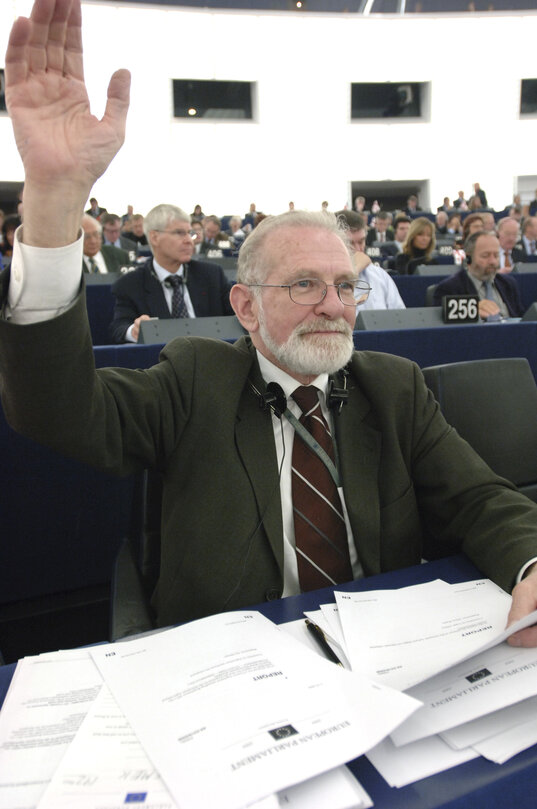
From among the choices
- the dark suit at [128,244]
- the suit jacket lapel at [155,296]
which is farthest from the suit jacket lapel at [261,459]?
the dark suit at [128,244]

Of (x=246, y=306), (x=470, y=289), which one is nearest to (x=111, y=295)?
(x=470, y=289)

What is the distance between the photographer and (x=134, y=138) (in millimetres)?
14281

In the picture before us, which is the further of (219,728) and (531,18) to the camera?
(531,18)

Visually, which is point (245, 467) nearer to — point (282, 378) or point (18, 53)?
point (282, 378)

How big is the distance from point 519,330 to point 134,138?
13.3m

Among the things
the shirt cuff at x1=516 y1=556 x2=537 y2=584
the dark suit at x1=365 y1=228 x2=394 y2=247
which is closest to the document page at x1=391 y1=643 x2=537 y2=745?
the shirt cuff at x1=516 y1=556 x2=537 y2=584

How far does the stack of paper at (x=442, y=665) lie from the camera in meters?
0.62

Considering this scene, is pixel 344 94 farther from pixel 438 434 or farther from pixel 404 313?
pixel 438 434

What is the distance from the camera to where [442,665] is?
0.71 m

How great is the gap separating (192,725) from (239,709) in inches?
2.0

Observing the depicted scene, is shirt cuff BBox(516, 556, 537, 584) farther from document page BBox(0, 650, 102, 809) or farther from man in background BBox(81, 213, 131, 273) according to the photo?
man in background BBox(81, 213, 131, 273)

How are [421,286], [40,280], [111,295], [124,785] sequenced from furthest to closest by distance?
1. [421,286]
2. [111,295]
3. [40,280]
4. [124,785]

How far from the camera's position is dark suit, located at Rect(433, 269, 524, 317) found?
4283 millimetres

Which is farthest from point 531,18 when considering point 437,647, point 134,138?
point 437,647
